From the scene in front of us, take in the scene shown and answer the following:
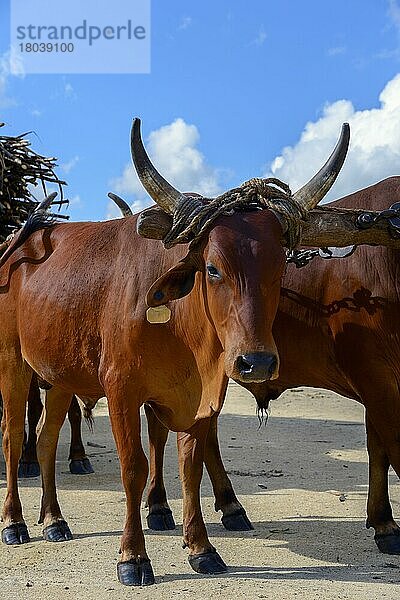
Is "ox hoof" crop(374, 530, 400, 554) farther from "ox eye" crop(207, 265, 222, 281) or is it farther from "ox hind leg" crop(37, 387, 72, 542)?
"ox eye" crop(207, 265, 222, 281)

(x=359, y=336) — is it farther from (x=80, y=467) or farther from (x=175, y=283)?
(x=80, y=467)

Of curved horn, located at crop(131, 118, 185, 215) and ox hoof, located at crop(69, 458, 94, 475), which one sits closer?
curved horn, located at crop(131, 118, 185, 215)

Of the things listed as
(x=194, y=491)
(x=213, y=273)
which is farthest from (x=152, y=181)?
(x=194, y=491)

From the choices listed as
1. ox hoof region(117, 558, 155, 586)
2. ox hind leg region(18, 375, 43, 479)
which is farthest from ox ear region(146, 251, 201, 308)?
ox hind leg region(18, 375, 43, 479)

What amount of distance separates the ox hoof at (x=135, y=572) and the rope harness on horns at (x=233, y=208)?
194cm

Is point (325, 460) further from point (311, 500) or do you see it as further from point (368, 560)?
point (368, 560)

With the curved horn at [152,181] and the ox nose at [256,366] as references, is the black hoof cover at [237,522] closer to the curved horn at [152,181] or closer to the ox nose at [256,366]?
the ox nose at [256,366]

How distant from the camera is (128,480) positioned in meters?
5.27

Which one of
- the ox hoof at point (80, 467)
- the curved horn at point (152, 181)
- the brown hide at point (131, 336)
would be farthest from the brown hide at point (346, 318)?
the ox hoof at point (80, 467)

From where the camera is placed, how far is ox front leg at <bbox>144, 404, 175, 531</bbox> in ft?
21.7

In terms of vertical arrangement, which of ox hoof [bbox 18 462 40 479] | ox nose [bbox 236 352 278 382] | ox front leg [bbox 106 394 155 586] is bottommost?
ox hoof [bbox 18 462 40 479]

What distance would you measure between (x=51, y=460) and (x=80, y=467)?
2.24 meters

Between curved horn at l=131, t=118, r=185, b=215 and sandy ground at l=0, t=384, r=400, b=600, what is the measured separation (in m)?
2.27

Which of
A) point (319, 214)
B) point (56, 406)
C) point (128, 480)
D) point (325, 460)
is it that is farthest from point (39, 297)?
point (325, 460)
